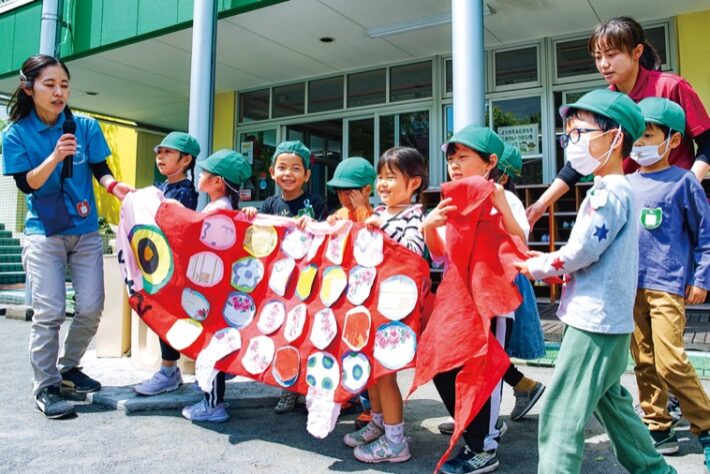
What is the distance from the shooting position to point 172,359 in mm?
3873

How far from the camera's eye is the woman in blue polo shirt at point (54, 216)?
3.48 meters

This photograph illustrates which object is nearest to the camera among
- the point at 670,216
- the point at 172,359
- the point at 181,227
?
the point at 670,216

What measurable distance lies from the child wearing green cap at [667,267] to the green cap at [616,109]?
64 centimetres

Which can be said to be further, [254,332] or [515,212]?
[254,332]

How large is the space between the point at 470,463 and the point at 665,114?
1.92 metres

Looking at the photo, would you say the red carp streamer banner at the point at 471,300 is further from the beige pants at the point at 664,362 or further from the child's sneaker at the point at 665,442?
the child's sneaker at the point at 665,442

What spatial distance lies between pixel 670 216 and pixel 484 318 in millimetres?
1164

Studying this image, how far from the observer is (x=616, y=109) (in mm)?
2143

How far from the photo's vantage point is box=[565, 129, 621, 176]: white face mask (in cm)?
218

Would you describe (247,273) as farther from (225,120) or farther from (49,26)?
(225,120)

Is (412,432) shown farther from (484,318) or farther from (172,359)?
(172,359)

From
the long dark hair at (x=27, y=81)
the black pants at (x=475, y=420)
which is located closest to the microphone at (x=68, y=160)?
the long dark hair at (x=27, y=81)

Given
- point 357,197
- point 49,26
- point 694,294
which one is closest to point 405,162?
point 357,197

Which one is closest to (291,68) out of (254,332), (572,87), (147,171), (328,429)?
(572,87)
